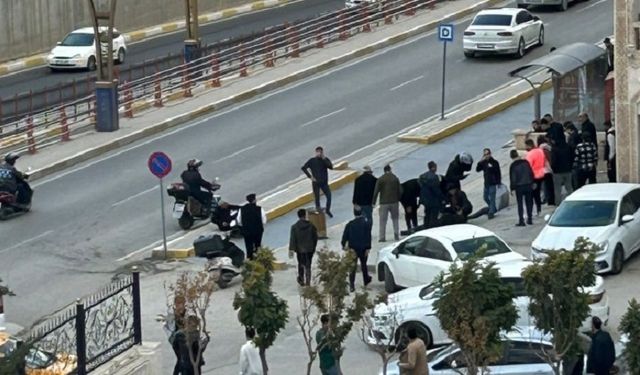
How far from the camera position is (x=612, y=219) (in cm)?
2814

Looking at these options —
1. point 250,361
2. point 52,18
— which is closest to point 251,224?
point 250,361

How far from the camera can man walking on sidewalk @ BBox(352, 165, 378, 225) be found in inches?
1206

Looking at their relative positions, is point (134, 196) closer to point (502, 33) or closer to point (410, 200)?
point (410, 200)

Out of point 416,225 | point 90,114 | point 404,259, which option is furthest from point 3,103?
point 404,259

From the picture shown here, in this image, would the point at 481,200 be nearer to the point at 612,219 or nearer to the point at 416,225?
the point at 416,225

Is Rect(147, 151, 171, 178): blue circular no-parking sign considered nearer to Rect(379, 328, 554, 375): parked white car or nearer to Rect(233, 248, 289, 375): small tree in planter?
Rect(233, 248, 289, 375): small tree in planter

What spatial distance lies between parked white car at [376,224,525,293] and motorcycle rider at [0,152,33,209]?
339 inches

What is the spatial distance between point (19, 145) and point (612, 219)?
53.4 ft

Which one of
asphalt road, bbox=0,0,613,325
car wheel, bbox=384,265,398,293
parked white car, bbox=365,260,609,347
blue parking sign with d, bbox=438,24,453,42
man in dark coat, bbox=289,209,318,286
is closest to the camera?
parked white car, bbox=365,260,609,347

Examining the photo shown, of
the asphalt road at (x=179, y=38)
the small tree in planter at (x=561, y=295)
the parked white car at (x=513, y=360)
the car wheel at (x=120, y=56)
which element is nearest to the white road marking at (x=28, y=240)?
the parked white car at (x=513, y=360)

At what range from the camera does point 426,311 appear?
79.8 feet

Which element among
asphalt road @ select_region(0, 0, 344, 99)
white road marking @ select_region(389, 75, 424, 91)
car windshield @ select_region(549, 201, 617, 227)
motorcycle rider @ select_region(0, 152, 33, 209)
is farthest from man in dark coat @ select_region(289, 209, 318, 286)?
asphalt road @ select_region(0, 0, 344, 99)

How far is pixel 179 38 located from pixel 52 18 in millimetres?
4605

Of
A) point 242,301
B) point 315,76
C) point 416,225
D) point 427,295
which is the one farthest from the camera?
point 315,76
